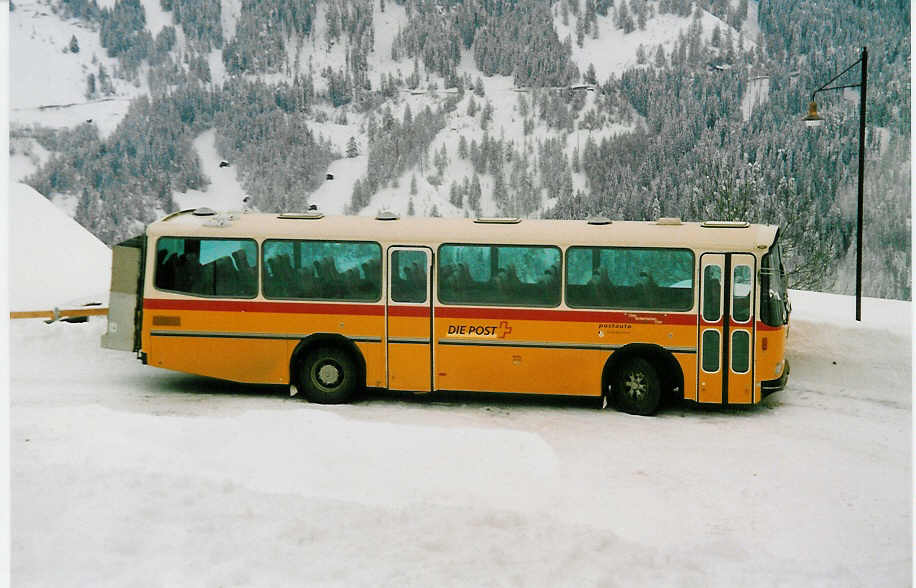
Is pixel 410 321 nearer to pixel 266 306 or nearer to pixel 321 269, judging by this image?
pixel 321 269

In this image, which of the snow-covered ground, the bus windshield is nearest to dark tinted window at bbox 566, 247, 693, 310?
the bus windshield

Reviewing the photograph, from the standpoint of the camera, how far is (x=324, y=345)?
13.3 metres

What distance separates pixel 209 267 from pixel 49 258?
1415 centimetres

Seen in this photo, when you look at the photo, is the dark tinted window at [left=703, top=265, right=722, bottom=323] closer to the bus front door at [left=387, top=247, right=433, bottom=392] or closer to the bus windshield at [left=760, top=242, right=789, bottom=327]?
the bus windshield at [left=760, top=242, right=789, bottom=327]

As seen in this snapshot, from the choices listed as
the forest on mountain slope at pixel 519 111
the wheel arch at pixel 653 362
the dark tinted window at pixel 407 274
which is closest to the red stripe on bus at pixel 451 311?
the dark tinted window at pixel 407 274

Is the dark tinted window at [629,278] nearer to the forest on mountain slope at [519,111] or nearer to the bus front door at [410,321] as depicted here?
the bus front door at [410,321]

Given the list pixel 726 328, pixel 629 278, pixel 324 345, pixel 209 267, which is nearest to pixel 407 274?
pixel 324 345

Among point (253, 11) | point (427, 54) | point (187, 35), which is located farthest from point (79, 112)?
point (427, 54)

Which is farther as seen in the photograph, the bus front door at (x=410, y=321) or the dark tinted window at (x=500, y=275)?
the bus front door at (x=410, y=321)

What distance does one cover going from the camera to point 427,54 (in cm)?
16750

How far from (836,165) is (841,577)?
117924 millimetres

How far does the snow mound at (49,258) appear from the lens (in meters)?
22.2

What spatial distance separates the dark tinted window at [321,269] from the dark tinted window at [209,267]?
0.26m

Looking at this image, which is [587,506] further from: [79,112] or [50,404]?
[79,112]
